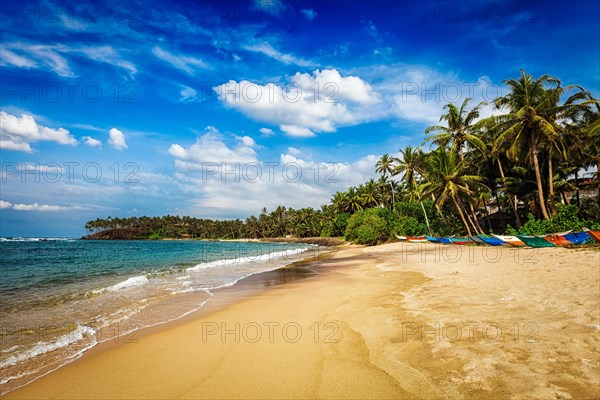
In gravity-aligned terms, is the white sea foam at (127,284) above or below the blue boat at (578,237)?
below

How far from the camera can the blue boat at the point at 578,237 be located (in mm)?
16750

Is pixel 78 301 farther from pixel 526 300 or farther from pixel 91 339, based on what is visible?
pixel 526 300

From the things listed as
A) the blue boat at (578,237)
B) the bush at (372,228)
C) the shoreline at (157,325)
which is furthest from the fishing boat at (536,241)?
the bush at (372,228)

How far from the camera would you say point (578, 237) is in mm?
17141

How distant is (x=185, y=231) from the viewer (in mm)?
140875

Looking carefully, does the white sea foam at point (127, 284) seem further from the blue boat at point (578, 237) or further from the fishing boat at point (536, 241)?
the blue boat at point (578, 237)

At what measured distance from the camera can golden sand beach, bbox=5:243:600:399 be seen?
3.63 meters

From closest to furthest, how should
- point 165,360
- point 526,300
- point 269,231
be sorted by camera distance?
point 165,360
point 526,300
point 269,231

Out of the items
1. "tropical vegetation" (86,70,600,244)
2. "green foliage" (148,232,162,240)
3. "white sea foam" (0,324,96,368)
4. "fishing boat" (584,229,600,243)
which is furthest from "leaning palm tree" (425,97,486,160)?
"green foliage" (148,232,162,240)

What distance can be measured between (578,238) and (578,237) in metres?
0.06

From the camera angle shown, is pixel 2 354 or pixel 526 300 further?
pixel 526 300

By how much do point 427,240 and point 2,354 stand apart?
35793 mm

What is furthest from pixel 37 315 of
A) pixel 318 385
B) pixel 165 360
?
pixel 318 385

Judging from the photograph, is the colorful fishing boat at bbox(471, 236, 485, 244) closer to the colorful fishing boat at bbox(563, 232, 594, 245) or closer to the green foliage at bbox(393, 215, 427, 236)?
the colorful fishing boat at bbox(563, 232, 594, 245)
